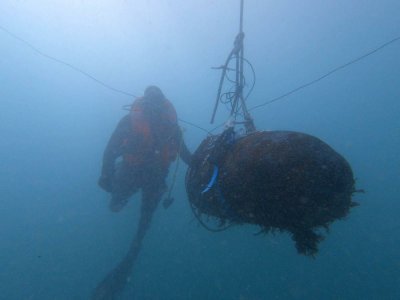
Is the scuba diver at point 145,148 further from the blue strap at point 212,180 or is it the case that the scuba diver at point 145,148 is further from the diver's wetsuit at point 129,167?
the blue strap at point 212,180

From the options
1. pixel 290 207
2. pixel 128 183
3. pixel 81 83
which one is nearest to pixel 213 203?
pixel 290 207

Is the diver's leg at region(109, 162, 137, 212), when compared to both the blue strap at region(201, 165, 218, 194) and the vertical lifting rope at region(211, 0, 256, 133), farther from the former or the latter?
the blue strap at region(201, 165, 218, 194)

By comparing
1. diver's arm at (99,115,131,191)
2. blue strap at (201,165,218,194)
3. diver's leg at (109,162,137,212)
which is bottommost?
diver's leg at (109,162,137,212)

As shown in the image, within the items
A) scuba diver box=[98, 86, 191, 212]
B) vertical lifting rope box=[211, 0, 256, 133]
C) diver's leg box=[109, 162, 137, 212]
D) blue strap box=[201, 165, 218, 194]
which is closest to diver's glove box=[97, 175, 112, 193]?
scuba diver box=[98, 86, 191, 212]

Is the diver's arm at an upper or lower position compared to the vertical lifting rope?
lower

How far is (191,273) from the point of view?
65.7ft

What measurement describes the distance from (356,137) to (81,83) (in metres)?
75.4

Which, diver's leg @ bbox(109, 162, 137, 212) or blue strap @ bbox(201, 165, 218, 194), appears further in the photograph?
diver's leg @ bbox(109, 162, 137, 212)

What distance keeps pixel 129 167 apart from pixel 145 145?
0.63 meters

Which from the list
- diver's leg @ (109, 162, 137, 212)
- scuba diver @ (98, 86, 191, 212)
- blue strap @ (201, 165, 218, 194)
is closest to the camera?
blue strap @ (201, 165, 218, 194)

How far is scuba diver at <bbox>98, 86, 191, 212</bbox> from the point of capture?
687 centimetres

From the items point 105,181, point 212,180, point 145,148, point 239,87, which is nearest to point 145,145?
point 145,148

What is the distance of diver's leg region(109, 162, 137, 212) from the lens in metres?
7.26

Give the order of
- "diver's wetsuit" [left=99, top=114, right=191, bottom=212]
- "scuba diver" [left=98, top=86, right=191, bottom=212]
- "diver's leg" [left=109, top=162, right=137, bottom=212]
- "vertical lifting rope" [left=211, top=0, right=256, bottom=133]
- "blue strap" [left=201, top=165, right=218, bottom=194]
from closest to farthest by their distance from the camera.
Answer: "blue strap" [left=201, top=165, right=218, bottom=194]
"vertical lifting rope" [left=211, top=0, right=256, bottom=133]
"scuba diver" [left=98, top=86, right=191, bottom=212]
"diver's wetsuit" [left=99, top=114, right=191, bottom=212]
"diver's leg" [left=109, top=162, right=137, bottom=212]
